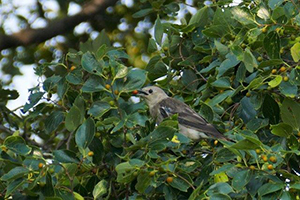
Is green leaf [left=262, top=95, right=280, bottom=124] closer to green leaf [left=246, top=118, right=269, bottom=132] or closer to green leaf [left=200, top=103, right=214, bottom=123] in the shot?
green leaf [left=246, top=118, right=269, bottom=132]

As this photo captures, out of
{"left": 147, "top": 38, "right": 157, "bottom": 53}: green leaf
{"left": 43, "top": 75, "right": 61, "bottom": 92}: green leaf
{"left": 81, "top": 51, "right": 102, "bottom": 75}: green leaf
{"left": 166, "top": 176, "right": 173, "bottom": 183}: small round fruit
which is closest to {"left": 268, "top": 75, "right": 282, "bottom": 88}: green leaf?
{"left": 166, "top": 176, "right": 173, "bottom": 183}: small round fruit

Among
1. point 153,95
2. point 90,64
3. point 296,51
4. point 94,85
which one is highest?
point 90,64

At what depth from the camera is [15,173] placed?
455 centimetres

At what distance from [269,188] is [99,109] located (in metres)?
1.26

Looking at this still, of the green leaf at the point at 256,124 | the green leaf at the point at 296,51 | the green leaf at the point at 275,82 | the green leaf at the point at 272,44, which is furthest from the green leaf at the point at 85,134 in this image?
the green leaf at the point at 296,51

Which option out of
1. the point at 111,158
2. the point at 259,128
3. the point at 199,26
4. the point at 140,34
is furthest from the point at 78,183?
the point at 140,34

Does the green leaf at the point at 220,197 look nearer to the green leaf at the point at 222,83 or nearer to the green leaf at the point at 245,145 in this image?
the green leaf at the point at 245,145

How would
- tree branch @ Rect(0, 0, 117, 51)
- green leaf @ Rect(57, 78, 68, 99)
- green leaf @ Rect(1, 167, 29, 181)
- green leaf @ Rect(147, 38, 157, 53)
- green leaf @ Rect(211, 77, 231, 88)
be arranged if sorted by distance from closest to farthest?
green leaf @ Rect(1, 167, 29, 181)
green leaf @ Rect(211, 77, 231, 88)
green leaf @ Rect(57, 78, 68, 99)
green leaf @ Rect(147, 38, 157, 53)
tree branch @ Rect(0, 0, 117, 51)

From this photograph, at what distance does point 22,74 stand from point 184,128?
121 inches

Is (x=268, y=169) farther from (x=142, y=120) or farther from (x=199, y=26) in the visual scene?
(x=199, y=26)

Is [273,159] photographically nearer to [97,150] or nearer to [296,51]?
[296,51]

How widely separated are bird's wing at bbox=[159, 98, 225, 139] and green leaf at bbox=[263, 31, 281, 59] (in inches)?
30.2

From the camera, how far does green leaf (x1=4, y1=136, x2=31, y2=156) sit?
4.72m

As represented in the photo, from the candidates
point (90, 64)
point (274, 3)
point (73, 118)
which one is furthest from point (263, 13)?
point (73, 118)
